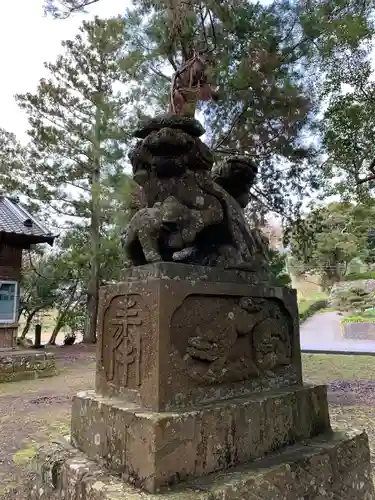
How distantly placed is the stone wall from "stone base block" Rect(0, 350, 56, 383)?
61.1 inches

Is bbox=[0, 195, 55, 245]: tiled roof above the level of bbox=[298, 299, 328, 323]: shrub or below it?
above

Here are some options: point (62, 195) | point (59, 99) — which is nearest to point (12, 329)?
point (62, 195)

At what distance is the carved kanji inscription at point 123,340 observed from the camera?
195 cm

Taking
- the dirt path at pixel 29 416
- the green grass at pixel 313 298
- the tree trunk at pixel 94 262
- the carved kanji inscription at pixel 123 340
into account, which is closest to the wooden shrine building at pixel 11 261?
the dirt path at pixel 29 416

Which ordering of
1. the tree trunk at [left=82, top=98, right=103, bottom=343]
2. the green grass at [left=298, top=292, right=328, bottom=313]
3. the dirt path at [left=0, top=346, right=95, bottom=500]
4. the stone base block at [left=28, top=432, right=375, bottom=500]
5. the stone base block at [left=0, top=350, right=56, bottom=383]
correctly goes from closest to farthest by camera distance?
the stone base block at [left=28, top=432, right=375, bottom=500] → the dirt path at [left=0, top=346, right=95, bottom=500] → the stone base block at [left=0, top=350, right=56, bottom=383] → the tree trunk at [left=82, top=98, right=103, bottom=343] → the green grass at [left=298, top=292, right=328, bottom=313]

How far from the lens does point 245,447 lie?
194 centimetres

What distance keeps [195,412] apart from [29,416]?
3990 mm

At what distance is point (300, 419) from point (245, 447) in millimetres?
500

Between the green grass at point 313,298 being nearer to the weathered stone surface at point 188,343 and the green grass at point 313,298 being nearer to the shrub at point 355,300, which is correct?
the shrub at point 355,300

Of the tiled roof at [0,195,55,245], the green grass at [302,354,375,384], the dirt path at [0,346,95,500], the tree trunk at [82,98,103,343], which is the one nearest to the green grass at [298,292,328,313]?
the green grass at [302,354,375,384]

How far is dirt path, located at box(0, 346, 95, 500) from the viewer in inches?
120

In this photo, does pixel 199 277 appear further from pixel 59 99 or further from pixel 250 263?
pixel 59 99

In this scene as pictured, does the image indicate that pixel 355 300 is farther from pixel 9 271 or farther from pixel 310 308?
pixel 9 271

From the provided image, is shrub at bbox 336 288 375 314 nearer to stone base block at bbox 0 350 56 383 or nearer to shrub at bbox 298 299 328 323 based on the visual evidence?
shrub at bbox 298 299 328 323
